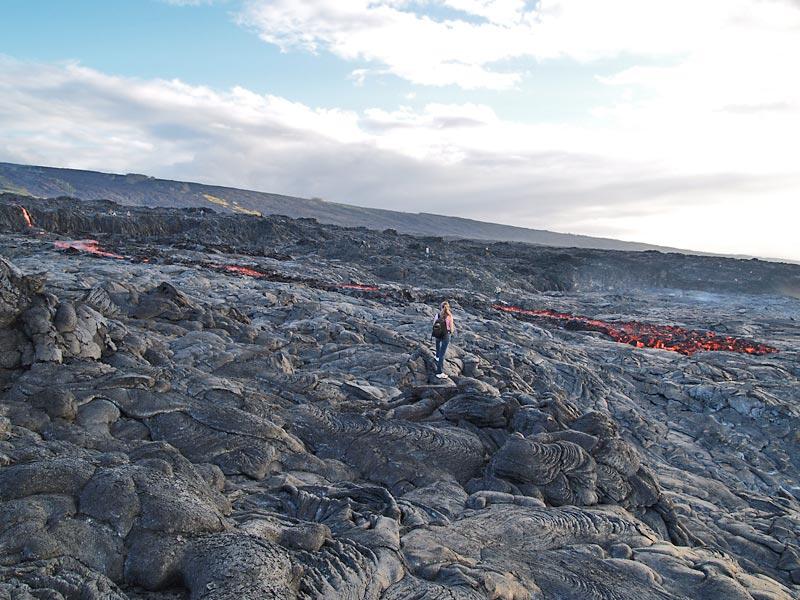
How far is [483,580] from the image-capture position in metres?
6.62

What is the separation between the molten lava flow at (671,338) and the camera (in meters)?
28.5

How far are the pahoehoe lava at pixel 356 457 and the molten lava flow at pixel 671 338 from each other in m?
3.16

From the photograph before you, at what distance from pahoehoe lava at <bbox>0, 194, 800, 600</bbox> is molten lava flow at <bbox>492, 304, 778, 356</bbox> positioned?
10.4 feet

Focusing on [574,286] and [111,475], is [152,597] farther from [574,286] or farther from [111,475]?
[574,286]

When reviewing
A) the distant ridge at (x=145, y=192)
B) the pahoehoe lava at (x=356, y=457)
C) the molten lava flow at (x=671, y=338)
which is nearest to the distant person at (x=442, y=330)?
the pahoehoe lava at (x=356, y=457)

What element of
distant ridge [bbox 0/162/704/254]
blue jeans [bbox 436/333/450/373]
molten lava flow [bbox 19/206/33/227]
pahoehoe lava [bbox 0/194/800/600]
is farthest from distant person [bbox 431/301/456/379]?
distant ridge [bbox 0/162/704/254]

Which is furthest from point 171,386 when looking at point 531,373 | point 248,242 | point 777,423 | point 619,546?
point 248,242

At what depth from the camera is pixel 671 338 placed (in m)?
31.0

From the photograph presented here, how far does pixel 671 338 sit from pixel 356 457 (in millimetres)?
25885

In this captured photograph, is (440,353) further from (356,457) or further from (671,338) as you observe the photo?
(671,338)

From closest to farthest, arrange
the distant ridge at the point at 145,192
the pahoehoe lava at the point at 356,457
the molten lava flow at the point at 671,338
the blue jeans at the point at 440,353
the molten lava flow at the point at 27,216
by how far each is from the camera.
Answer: the pahoehoe lava at the point at 356,457, the blue jeans at the point at 440,353, the molten lava flow at the point at 671,338, the molten lava flow at the point at 27,216, the distant ridge at the point at 145,192

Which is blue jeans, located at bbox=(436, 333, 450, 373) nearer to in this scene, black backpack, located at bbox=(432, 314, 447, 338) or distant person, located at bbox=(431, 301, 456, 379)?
distant person, located at bbox=(431, 301, 456, 379)

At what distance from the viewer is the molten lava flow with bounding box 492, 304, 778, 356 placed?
28500 mm

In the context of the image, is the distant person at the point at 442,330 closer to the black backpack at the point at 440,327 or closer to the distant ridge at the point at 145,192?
the black backpack at the point at 440,327
